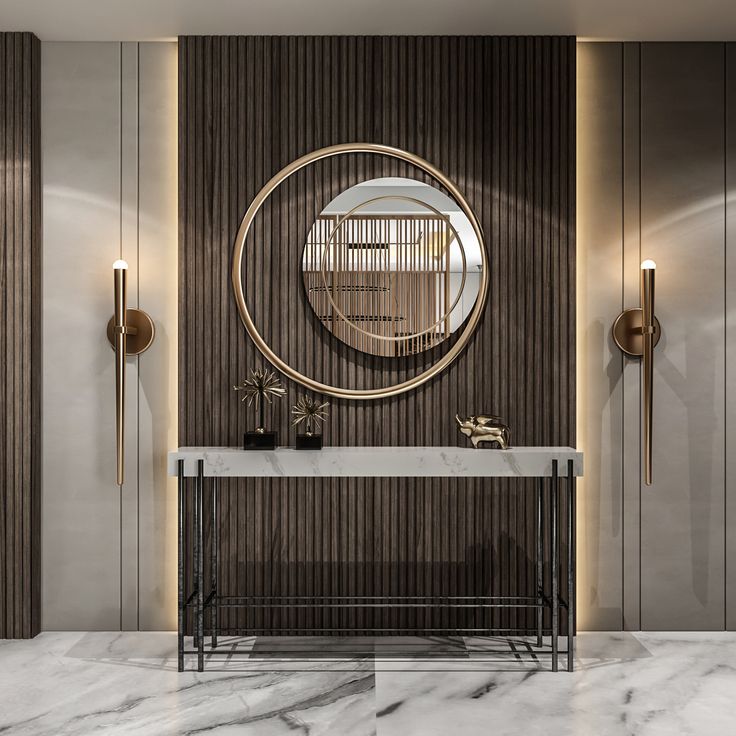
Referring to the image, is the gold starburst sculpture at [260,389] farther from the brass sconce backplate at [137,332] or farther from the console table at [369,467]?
the brass sconce backplate at [137,332]

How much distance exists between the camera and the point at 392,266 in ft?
10.0

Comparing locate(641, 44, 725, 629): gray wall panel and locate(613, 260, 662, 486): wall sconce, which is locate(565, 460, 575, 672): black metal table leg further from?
locate(641, 44, 725, 629): gray wall panel

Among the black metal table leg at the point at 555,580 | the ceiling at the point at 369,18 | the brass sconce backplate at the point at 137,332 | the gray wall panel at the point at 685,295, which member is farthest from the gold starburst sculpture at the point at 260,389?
the gray wall panel at the point at 685,295

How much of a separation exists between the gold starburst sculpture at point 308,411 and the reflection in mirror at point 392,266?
316 millimetres

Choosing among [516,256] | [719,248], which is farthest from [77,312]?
[719,248]

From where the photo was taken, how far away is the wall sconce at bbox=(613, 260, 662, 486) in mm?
3000

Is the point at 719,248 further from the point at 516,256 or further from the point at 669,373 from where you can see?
the point at 516,256

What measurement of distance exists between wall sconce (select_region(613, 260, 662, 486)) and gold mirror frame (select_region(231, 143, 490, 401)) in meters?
0.67

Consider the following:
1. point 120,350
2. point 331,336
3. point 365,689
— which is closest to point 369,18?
point 331,336

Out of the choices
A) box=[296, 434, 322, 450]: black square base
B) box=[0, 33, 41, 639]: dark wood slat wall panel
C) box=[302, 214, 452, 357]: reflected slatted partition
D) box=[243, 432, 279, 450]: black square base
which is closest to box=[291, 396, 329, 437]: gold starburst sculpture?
box=[296, 434, 322, 450]: black square base

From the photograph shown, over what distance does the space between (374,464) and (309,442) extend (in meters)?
0.28

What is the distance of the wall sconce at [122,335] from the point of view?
2.99 m

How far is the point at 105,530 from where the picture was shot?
316cm

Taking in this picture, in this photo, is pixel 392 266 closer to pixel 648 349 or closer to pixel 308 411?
pixel 308 411
